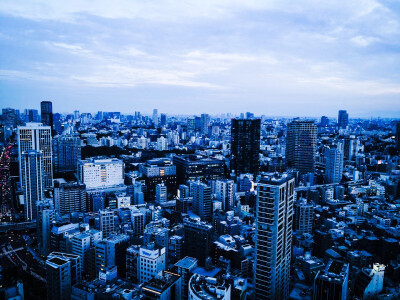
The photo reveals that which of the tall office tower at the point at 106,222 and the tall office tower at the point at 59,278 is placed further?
the tall office tower at the point at 106,222

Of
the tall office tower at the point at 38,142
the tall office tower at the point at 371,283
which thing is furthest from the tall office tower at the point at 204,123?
the tall office tower at the point at 371,283

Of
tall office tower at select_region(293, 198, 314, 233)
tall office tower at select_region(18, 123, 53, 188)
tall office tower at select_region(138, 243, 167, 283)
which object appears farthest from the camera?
tall office tower at select_region(18, 123, 53, 188)

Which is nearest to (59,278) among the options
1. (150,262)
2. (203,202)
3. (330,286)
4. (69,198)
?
(150,262)

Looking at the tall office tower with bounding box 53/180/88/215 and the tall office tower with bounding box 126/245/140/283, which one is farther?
the tall office tower with bounding box 53/180/88/215

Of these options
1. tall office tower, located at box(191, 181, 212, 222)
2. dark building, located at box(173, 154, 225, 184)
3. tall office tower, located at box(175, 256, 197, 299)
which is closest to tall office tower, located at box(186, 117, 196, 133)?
dark building, located at box(173, 154, 225, 184)

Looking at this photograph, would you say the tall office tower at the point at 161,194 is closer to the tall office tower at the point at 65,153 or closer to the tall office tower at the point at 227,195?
the tall office tower at the point at 227,195

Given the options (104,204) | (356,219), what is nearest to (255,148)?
(356,219)

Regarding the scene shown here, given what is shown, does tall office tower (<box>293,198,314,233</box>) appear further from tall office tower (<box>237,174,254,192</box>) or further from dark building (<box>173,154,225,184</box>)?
dark building (<box>173,154,225,184</box>)
